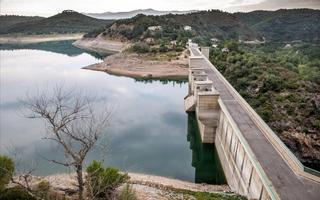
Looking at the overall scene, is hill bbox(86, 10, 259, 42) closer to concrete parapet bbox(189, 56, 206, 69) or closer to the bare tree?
concrete parapet bbox(189, 56, 206, 69)

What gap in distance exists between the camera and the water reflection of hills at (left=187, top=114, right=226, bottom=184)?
90.3 ft

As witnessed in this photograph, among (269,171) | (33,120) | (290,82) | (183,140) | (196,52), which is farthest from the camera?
(196,52)

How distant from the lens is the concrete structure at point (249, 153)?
1709 centimetres

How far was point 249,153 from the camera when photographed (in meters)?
20.3

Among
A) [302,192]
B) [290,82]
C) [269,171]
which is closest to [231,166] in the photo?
[269,171]

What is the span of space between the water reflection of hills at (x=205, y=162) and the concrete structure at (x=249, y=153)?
33.5 inches

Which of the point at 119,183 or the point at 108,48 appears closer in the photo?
the point at 119,183

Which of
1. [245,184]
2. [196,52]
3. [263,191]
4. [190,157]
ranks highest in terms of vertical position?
[196,52]

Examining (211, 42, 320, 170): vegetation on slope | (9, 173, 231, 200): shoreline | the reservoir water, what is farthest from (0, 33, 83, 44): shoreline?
(9, 173, 231, 200): shoreline

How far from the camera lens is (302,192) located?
1641cm

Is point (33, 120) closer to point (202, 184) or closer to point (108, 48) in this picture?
point (202, 184)

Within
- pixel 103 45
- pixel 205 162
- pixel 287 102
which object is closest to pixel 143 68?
pixel 287 102

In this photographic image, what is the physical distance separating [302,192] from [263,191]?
1.99 metres

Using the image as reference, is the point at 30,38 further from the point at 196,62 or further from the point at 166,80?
the point at 196,62
